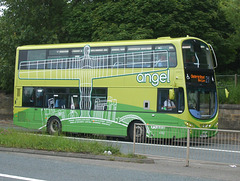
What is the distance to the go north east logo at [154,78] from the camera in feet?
51.1

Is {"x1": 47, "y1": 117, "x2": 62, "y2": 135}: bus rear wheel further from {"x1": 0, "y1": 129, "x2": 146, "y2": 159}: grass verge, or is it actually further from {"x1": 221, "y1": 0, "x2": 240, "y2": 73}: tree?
{"x1": 221, "y1": 0, "x2": 240, "y2": 73}: tree

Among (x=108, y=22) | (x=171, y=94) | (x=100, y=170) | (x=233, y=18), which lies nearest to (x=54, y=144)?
(x=100, y=170)

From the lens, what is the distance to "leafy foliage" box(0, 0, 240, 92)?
2433cm

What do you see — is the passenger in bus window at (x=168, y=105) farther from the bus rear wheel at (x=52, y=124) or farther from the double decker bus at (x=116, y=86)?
the bus rear wheel at (x=52, y=124)

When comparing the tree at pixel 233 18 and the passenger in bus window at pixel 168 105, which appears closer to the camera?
the passenger in bus window at pixel 168 105

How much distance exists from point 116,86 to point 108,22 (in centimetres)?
945

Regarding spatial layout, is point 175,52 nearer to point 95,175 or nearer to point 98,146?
point 98,146

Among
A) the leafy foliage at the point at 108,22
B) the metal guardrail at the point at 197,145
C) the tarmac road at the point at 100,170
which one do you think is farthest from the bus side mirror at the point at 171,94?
the leafy foliage at the point at 108,22

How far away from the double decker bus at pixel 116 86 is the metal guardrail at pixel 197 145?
4395mm

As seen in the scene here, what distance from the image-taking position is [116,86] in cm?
1673

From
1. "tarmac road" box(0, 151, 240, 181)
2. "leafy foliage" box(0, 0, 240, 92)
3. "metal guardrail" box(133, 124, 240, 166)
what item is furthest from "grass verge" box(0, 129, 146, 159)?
"leafy foliage" box(0, 0, 240, 92)

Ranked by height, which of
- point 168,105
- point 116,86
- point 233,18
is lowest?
point 168,105

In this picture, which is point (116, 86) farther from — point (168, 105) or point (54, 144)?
point (54, 144)

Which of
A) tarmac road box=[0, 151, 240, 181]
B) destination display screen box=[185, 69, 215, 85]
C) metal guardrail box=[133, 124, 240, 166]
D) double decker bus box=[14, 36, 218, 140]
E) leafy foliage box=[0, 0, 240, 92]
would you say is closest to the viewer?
tarmac road box=[0, 151, 240, 181]
